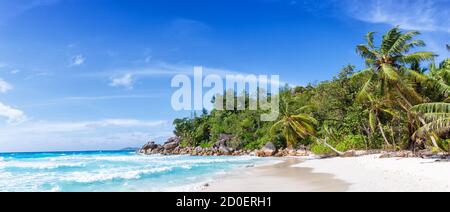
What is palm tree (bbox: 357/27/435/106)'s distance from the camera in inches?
769

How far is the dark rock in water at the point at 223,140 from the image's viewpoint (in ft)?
182

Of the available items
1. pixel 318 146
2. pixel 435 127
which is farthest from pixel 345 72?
pixel 435 127

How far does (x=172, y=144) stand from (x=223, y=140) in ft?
48.1

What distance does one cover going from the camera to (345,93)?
108 feet

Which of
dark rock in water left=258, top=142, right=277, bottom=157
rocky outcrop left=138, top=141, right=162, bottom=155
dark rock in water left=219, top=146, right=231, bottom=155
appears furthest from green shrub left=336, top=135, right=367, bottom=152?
rocky outcrop left=138, top=141, right=162, bottom=155

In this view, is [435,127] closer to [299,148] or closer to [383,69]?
[383,69]

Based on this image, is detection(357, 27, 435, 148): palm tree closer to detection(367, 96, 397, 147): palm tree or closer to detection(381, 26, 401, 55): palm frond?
detection(381, 26, 401, 55): palm frond

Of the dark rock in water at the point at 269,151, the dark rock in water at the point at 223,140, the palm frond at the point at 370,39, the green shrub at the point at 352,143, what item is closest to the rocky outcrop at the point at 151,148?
the dark rock in water at the point at 223,140

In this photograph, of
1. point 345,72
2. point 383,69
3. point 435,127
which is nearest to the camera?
point 435,127

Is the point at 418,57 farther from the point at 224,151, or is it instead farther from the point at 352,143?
the point at 224,151

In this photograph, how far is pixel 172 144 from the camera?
220 ft

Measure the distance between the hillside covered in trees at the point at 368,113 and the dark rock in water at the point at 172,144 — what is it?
1499 mm
